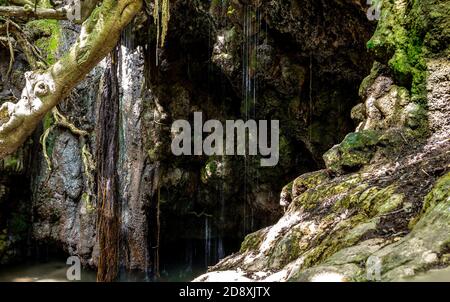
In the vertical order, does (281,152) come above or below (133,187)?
above

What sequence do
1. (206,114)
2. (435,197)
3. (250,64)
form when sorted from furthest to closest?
(206,114)
(250,64)
(435,197)

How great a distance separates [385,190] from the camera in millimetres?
2516

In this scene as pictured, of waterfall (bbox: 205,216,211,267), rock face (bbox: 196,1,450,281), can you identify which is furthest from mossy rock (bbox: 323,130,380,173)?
waterfall (bbox: 205,216,211,267)

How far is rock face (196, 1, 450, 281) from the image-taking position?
181cm

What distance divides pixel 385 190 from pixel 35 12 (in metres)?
4.05

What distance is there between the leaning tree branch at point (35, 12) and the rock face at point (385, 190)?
306cm

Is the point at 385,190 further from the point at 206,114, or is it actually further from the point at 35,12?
the point at 206,114

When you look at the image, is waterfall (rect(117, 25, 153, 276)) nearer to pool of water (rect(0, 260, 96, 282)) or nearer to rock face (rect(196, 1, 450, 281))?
pool of water (rect(0, 260, 96, 282))

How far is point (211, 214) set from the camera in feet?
36.9

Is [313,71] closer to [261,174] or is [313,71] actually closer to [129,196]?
[261,174]

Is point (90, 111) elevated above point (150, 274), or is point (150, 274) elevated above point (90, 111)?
point (90, 111)

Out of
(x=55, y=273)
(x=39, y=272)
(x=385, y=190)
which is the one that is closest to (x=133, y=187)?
(x=55, y=273)

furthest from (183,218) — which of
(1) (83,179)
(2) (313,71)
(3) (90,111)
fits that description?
(2) (313,71)

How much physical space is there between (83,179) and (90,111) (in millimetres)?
1899
